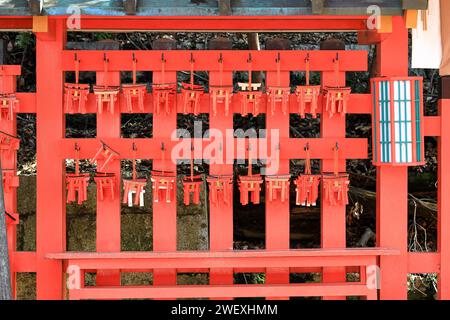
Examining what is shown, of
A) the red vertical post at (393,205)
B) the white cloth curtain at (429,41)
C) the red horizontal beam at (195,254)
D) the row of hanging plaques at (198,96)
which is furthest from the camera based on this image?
the white cloth curtain at (429,41)

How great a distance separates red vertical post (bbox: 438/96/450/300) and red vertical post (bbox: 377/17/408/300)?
29 cm

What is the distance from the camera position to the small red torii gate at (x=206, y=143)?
6.30m

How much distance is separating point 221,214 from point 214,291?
627mm

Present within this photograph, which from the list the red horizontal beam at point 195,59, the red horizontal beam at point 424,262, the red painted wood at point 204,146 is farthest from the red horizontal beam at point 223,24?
the red horizontal beam at point 424,262

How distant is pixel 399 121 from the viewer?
246 inches

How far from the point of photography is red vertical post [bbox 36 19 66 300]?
6.31 m

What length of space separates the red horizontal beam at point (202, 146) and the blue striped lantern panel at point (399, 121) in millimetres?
193

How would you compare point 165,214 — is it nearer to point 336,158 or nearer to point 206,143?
point 206,143

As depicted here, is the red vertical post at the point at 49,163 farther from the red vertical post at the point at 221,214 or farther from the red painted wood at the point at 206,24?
the red vertical post at the point at 221,214

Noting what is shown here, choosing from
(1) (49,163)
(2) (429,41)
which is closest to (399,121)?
(2) (429,41)

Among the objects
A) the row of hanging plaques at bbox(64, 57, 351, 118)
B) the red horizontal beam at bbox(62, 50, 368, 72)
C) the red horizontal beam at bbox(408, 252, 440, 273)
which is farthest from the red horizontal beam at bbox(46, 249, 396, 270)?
the red horizontal beam at bbox(62, 50, 368, 72)

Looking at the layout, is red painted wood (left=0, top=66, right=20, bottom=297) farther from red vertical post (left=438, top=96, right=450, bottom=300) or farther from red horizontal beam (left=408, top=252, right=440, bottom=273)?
red vertical post (left=438, top=96, right=450, bottom=300)

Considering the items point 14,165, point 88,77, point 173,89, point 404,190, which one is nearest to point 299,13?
point 173,89
